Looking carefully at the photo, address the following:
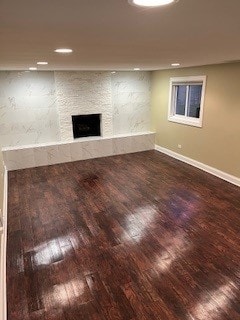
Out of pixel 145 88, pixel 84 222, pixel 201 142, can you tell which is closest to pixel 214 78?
pixel 201 142

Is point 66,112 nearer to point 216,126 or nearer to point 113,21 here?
point 216,126

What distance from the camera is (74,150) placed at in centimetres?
622

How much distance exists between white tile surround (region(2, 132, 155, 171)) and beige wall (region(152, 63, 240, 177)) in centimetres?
113

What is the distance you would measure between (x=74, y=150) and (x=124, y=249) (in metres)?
3.85

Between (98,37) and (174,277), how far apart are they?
233cm

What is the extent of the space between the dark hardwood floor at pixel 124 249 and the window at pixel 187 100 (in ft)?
5.00

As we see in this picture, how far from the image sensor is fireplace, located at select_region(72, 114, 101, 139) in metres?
6.48

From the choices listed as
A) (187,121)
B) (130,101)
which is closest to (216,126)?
(187,121)

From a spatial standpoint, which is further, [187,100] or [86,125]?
[86,125]

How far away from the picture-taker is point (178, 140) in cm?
609

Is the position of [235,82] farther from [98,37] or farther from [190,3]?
[190,3]

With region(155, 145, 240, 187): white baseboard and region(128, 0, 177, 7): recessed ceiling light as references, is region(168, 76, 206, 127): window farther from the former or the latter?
region(128, 0, 177, 7): recessed ceiling light

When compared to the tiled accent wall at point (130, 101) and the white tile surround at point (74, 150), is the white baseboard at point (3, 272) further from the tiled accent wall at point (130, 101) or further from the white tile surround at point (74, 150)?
the tiled accent wall at point (130, 101)

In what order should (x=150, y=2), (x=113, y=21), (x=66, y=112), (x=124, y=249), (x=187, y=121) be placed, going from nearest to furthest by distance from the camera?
(x=150, y=2) → (x=113, y=21) → (x=124, y=249) → (x=187, y=121) → (x=66, y=112)
